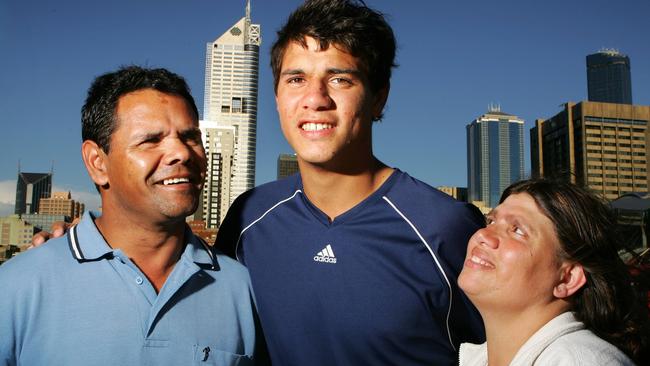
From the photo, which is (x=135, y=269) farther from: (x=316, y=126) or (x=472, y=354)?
(x=472, y=354)

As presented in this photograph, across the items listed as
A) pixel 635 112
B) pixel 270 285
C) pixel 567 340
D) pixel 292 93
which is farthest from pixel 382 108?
pixel 635 112

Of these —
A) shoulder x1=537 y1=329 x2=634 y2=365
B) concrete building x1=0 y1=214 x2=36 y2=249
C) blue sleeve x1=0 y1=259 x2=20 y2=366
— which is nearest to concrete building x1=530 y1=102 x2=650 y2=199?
shoulder x1=537 y1=329 x2=634 y2=365

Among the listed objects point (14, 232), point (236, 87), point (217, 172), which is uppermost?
point (236, 87)

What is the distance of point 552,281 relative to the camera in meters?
2.76

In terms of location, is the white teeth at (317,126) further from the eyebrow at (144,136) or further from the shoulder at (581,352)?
the shoulder at (581,352)

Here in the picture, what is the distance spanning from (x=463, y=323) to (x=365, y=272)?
64 cm

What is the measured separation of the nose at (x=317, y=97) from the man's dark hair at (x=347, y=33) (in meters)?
0.26

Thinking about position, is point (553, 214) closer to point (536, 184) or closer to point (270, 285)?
point (536, 184)

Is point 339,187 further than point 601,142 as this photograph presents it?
No

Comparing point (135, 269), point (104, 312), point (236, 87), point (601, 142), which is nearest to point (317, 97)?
point (135, 269)

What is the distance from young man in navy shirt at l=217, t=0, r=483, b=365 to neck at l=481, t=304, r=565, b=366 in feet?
0.63

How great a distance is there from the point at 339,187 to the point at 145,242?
1079 mm

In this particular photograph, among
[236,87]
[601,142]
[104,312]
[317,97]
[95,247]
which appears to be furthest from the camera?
[236,87]

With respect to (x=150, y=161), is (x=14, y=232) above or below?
below
